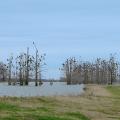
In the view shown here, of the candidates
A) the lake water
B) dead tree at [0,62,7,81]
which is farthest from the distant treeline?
the lake water

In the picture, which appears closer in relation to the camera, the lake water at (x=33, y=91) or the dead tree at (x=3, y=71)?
the lake water at (x=33, y=91)

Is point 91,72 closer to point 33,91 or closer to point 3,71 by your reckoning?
point 3,71

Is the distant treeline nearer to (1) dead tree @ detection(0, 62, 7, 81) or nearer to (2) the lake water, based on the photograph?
(1) dead tree @ detection(0, 62, 7, 81)

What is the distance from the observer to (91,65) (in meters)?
141

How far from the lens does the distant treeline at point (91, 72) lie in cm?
13505

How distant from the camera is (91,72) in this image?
138 m

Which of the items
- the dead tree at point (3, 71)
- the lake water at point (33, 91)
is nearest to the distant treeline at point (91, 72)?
the dead tree at point (3, 71)

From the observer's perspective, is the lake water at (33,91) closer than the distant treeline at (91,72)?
Yes

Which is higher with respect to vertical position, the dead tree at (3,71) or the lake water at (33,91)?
the dead tree at (3,71)

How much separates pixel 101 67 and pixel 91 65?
3.29 meters

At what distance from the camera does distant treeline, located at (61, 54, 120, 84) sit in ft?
443

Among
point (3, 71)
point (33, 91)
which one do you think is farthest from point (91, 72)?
point (33, 91)

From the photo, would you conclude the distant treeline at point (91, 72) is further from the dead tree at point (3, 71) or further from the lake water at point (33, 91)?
the lake water at point (33, 91)

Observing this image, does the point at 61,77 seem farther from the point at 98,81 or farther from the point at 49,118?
the point at 49,118
